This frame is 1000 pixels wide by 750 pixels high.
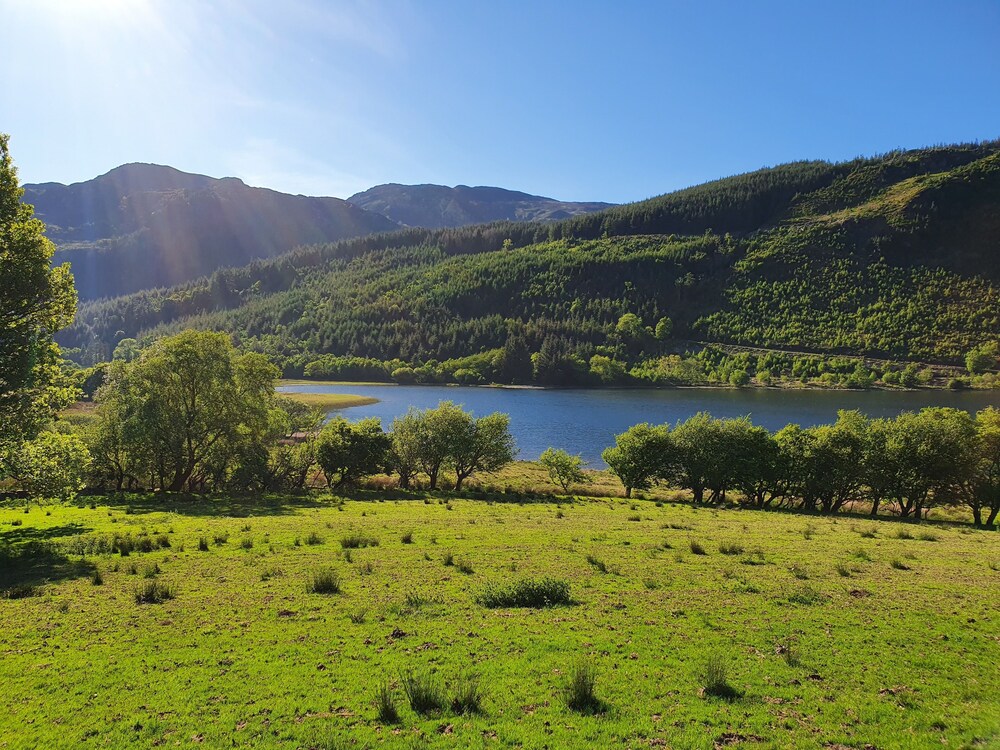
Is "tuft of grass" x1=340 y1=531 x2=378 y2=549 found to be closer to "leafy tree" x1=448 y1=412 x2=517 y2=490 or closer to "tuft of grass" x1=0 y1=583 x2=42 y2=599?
"tuft of grass" x1=0 y1=583 x2=42 y2=599

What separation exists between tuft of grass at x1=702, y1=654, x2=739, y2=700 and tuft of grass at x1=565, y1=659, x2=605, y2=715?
2.32 m

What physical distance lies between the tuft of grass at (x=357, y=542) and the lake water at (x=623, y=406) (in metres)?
61.7

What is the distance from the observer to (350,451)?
2048 inches

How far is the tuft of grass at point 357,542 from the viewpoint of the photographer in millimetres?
24353

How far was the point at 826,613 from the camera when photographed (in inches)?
615

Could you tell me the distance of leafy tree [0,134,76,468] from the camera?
71.4 feet

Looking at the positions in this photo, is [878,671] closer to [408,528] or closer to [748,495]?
[408,528]

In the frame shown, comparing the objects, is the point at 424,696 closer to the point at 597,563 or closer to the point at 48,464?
the point at 597,563

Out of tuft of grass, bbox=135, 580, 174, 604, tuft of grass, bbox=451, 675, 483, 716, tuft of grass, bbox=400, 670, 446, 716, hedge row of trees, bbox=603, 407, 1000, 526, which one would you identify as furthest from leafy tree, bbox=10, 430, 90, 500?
hedge row of trees, bbox=603, 407, 1000, 526

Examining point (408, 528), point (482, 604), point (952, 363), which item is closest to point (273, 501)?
point (408, 528)

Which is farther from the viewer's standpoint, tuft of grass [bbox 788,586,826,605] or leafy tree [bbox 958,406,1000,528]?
leafy tree [bbox 958,406,1000,528]

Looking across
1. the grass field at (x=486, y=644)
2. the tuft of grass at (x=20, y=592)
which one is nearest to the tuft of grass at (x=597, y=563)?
the grass field at (x=486, y=644)

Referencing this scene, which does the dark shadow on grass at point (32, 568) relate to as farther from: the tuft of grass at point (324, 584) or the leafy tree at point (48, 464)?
the tuft of grass at point (324, 584)

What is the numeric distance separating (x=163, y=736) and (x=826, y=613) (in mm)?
16512
